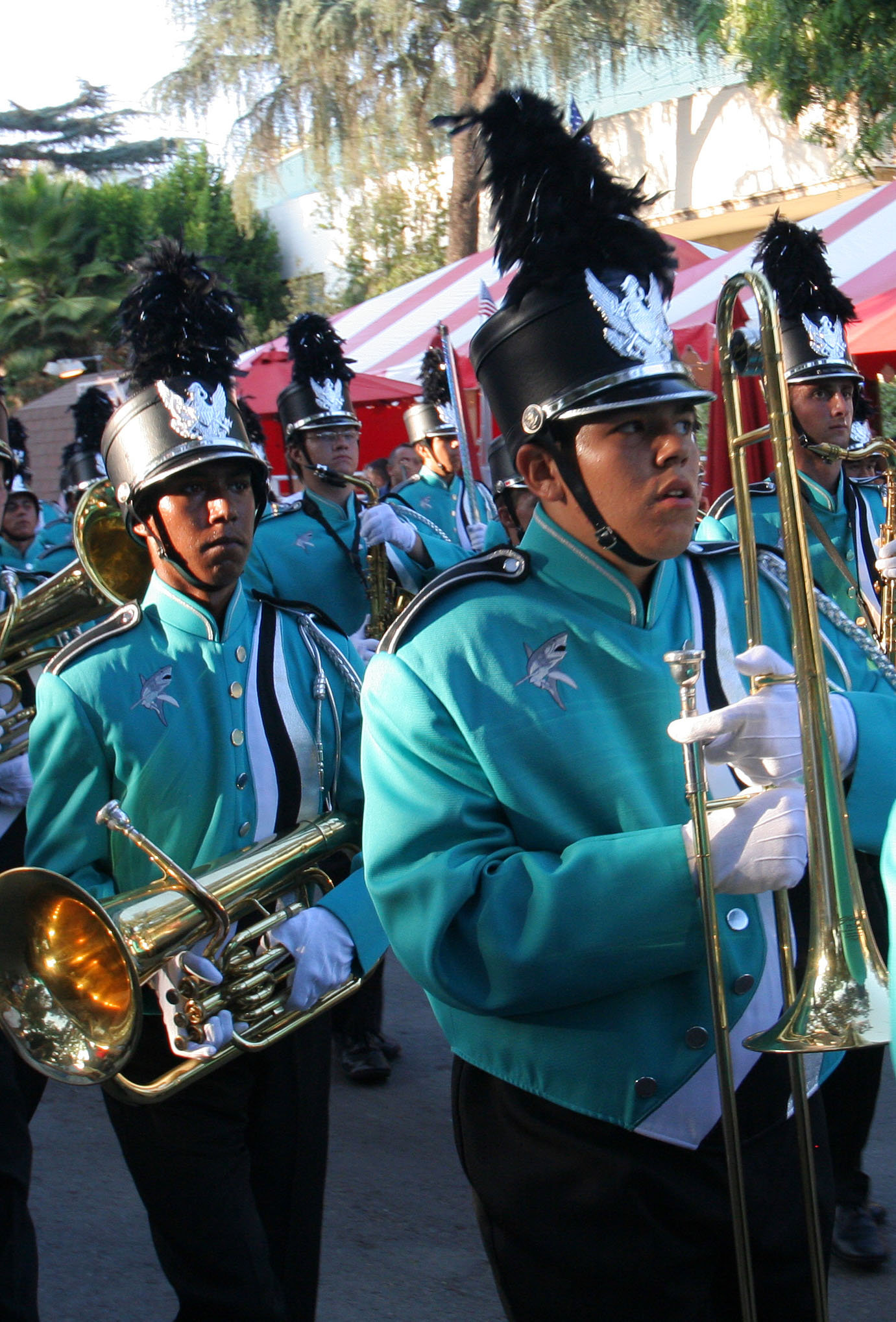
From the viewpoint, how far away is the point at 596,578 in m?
2.07

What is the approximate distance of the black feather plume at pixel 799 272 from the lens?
14.9 ft

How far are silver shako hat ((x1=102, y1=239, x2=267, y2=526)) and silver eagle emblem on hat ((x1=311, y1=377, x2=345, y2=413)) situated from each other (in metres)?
3.56

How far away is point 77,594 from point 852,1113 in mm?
2370

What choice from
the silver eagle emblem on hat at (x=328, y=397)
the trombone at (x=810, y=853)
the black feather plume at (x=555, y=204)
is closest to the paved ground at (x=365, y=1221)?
the trombone at (x=810, y=853)

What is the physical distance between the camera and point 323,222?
91.0ft

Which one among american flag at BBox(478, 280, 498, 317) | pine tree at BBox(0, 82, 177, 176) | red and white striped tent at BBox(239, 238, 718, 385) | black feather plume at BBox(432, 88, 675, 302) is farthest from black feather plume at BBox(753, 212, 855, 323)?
pine tree at BBox(0, 82, 177, 176)

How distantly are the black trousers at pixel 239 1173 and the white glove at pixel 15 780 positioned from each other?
1.21 m

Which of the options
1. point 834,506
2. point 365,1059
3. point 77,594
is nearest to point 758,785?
point 77,594

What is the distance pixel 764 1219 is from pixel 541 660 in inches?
32.8

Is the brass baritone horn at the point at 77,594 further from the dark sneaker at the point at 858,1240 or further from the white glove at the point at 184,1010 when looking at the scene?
the dark sneaker at the point at 858,1240

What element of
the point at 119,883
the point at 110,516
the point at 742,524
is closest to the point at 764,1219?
the point at 742,524

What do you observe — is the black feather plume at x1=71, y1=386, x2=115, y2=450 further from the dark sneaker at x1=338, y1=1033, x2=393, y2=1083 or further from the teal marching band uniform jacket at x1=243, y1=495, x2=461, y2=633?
the dark sneaker at x1=338, y1=1033, x2=393, y2=1083

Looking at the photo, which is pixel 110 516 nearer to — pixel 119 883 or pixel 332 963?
pixel 119 883

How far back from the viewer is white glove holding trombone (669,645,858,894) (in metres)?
1.77
